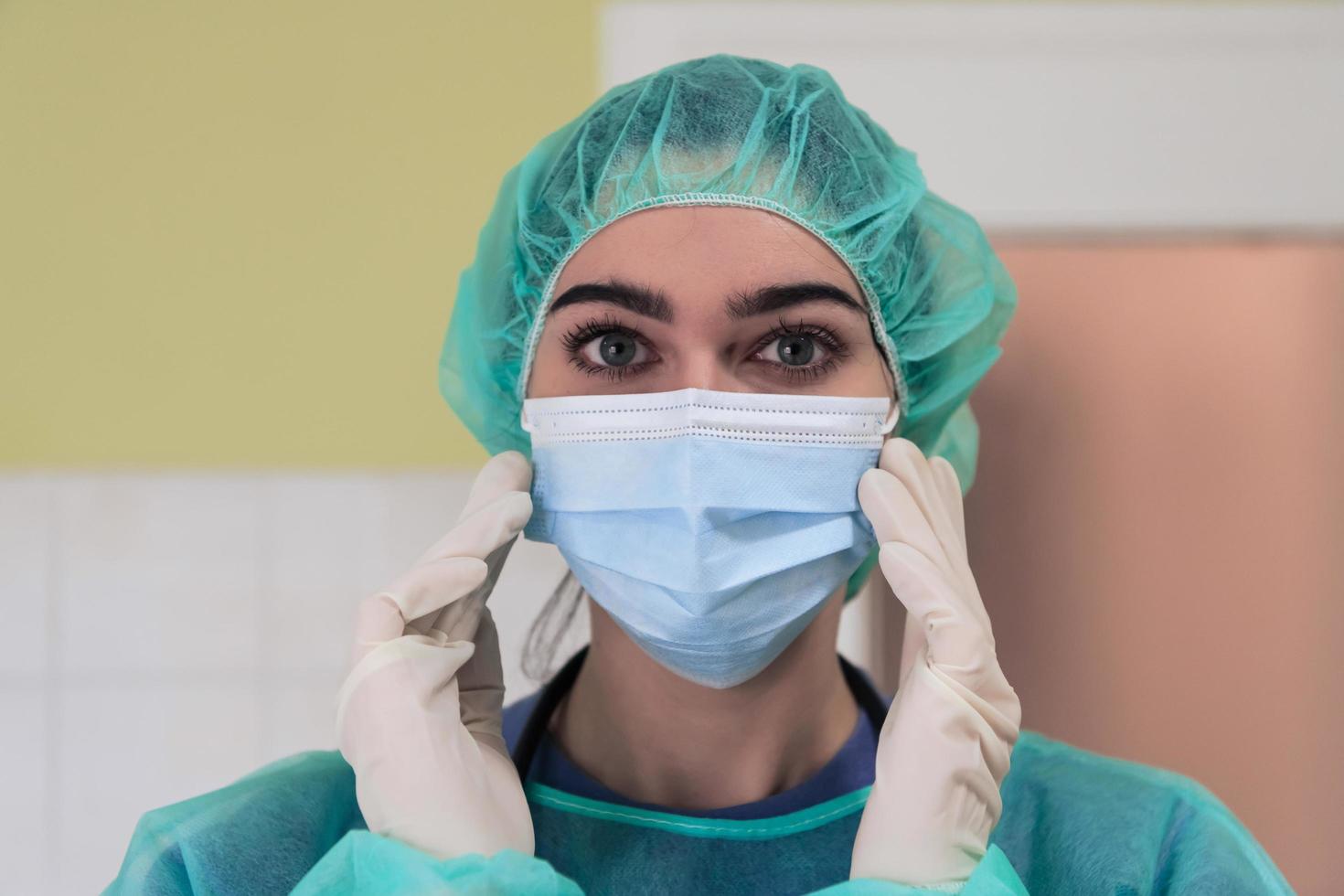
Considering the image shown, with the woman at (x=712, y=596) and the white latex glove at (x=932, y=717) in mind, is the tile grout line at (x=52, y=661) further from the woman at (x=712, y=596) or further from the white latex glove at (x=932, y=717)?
the white latex glove at (x=932, y=717)

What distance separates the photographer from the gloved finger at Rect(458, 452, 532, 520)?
1.28 metres

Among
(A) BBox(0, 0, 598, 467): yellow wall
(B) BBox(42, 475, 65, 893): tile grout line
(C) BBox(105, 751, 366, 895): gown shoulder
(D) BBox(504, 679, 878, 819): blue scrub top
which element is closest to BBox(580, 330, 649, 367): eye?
(D) BBox(504, 679, 878, 819): blue scrub top

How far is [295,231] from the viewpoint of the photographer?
84.8 inches

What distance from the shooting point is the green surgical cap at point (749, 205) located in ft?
4.26

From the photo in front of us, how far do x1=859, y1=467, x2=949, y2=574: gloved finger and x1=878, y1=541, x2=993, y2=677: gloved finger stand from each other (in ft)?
0.03

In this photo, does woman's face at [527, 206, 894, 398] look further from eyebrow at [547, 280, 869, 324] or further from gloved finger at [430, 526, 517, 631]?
gloved finger at [430, 526, 517, 631]

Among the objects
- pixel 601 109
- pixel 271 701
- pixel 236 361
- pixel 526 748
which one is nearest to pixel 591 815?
pixel 526 748

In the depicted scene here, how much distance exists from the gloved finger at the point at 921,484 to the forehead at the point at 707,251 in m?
0.20

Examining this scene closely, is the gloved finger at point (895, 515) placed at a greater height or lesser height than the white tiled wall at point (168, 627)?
greater

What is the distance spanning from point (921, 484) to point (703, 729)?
0.39 meters

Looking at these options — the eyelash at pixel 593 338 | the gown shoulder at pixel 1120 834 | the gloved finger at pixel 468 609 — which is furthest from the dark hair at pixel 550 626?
the gown shoulder at pixel 1120 834

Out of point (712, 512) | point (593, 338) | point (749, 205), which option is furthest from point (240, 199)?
Answer: point (712, 512)

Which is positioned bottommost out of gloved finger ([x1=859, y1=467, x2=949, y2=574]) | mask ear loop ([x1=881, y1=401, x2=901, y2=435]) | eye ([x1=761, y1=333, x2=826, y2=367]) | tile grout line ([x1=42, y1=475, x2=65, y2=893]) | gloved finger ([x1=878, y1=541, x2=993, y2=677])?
tile grout line ([x1=42, y1=475, x2=65, y2=893])

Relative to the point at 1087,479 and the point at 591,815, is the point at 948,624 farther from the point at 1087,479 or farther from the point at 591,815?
the point at 1087,479
